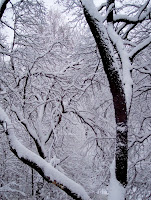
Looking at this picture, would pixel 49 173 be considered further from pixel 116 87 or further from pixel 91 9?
Result: pixel 91 9

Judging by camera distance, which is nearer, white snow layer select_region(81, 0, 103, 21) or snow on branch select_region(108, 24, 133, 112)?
white snow layer select_region(81, 0, 103, 21)

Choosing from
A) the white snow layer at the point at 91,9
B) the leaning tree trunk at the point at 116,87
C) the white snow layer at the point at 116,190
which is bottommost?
the white snow layer at the point at 116,190

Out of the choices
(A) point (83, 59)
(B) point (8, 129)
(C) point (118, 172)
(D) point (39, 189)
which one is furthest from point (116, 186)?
(A) point (83, 59)

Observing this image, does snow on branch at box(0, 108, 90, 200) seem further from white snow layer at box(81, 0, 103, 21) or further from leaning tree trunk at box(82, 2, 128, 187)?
white snow layer at box(81, 0, 103, 21)

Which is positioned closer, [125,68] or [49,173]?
[49,173]

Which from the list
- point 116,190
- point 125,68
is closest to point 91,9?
point 125,68

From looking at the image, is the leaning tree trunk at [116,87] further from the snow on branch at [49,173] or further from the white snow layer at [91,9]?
the snow on branch at [49,173]

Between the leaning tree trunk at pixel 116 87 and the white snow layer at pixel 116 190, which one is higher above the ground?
the leaning tree trunk at pixel 116 87

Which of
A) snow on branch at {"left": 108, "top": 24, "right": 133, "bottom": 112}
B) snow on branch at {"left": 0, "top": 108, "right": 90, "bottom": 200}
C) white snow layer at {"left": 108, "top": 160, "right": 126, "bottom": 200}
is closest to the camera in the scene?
white snow layer at {"left": 108, "top": 160, "right": 126, "bottom": 200}

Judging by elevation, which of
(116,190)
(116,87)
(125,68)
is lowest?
(116,190)

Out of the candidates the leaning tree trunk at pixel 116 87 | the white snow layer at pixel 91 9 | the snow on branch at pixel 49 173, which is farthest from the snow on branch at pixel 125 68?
the snow on branch at pixel 49 173

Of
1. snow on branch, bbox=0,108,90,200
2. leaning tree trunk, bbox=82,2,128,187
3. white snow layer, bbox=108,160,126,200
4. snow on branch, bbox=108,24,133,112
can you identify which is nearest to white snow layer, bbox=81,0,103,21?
leaning tree trunk, bbox=82,2,128,187

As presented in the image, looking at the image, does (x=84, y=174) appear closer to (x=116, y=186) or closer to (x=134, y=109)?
(x=134, y=109)

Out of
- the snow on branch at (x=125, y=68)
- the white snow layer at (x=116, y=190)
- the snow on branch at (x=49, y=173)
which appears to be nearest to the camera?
the white snow layer at (x=116, y=190)
